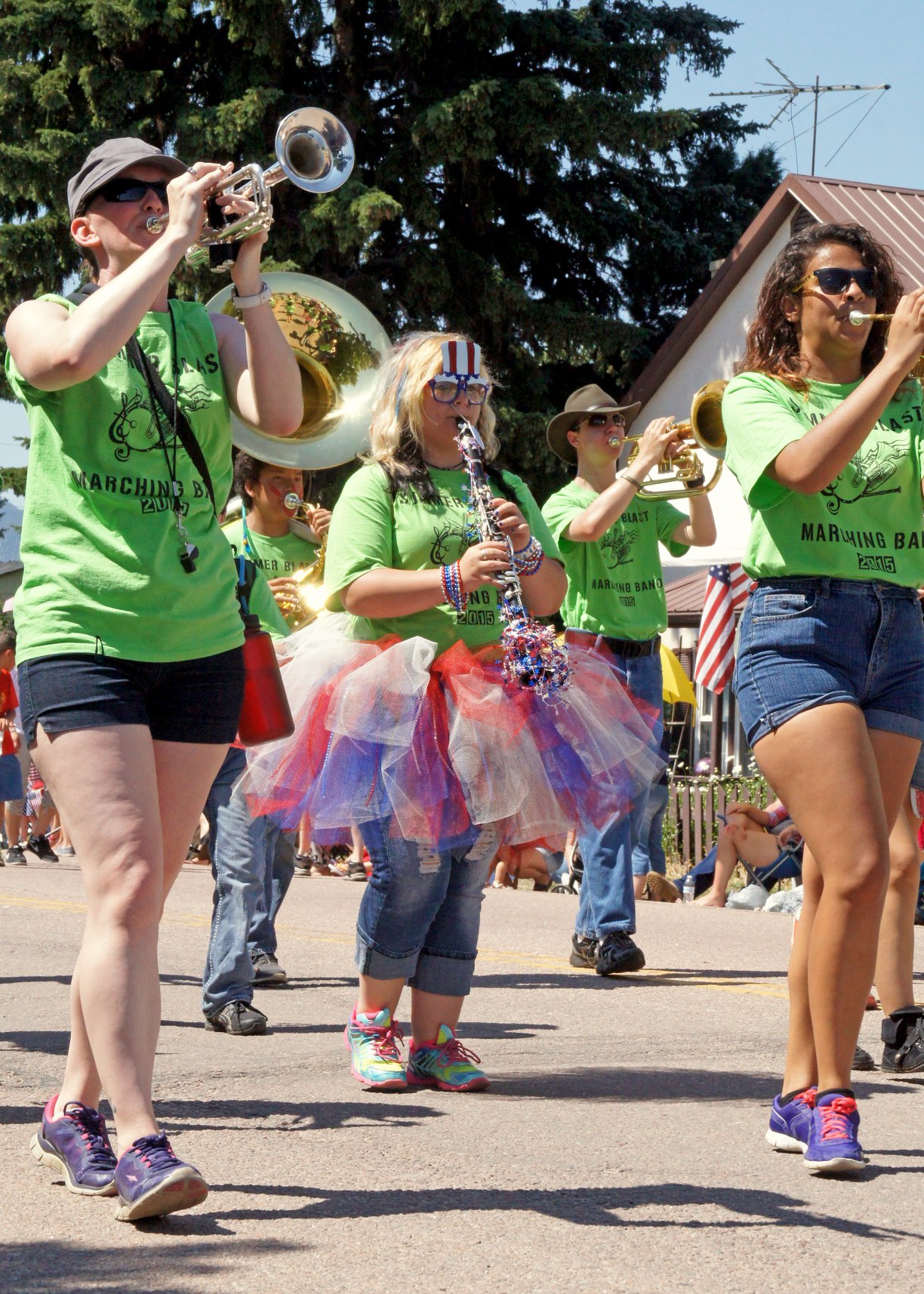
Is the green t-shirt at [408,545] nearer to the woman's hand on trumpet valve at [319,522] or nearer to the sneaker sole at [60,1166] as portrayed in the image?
the sneaker sole at [60,1166]

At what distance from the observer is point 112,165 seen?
3.96 metres

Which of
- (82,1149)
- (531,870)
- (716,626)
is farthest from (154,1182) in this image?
(716,626)

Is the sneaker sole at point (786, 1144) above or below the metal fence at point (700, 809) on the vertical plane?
below

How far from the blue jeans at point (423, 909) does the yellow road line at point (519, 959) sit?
234 centimetres

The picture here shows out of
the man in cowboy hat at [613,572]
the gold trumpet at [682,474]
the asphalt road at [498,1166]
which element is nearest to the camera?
the asphalt road at [498,1166]

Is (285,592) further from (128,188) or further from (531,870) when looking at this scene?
(531,870)

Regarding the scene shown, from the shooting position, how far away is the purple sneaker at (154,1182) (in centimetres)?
355

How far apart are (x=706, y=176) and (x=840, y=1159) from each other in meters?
31.4

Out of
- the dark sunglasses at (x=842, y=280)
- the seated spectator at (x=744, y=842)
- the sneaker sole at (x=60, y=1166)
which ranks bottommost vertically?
the sneaker sole at (x=60, y=1166)

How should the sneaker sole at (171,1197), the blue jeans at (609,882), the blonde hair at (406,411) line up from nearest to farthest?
the sneaker sole at (171,1197), the blonde hair at (406,411), the blue jeans at (609,882)

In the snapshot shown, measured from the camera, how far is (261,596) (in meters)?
6.93

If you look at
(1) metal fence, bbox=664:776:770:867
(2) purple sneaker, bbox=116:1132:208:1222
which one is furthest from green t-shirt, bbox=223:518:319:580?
(1) metal fence, bbox=664:776:770:867

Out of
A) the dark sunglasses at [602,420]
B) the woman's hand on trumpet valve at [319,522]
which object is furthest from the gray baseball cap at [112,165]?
the dark sunglasses at [602,420]

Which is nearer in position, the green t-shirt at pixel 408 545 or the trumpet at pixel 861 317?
the trumpet at pixel 861 317
